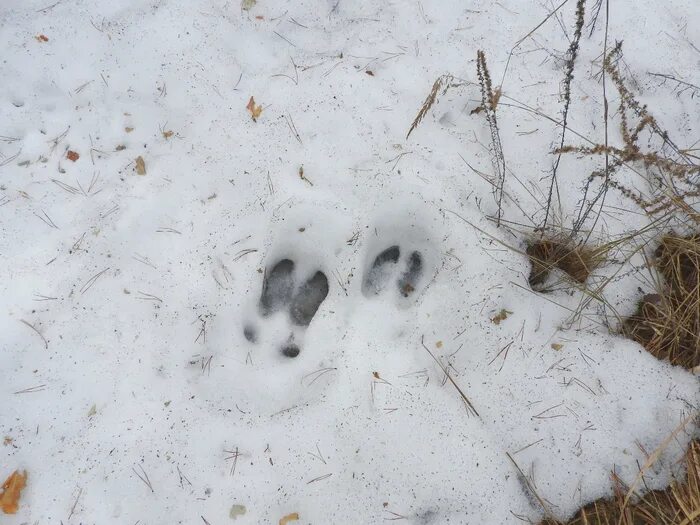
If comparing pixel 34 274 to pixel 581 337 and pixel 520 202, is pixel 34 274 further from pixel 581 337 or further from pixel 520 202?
pixel 581 337

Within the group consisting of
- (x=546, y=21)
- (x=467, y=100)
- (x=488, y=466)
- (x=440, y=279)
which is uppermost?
(x=546, y=21)

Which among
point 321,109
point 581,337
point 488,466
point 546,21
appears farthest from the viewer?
point 546,21

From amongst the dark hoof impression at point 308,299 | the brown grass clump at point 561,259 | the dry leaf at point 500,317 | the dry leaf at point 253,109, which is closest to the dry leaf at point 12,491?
the dark hoof impression at point 308,299

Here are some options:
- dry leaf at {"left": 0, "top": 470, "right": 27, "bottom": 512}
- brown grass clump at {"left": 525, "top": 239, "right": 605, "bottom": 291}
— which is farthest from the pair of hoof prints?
dry leaf at {"left": 0, "top": 470, "right": 27, "bottom": 512}

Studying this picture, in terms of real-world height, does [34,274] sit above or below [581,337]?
below

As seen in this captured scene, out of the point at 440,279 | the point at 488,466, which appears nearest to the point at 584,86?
the point at 440,279

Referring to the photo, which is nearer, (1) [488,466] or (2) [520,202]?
(1) [488,466]

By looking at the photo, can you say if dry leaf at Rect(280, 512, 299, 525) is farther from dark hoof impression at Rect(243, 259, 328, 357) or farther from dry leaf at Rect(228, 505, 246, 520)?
dark hoof impression at Rect(243, 259, 328, 357)
